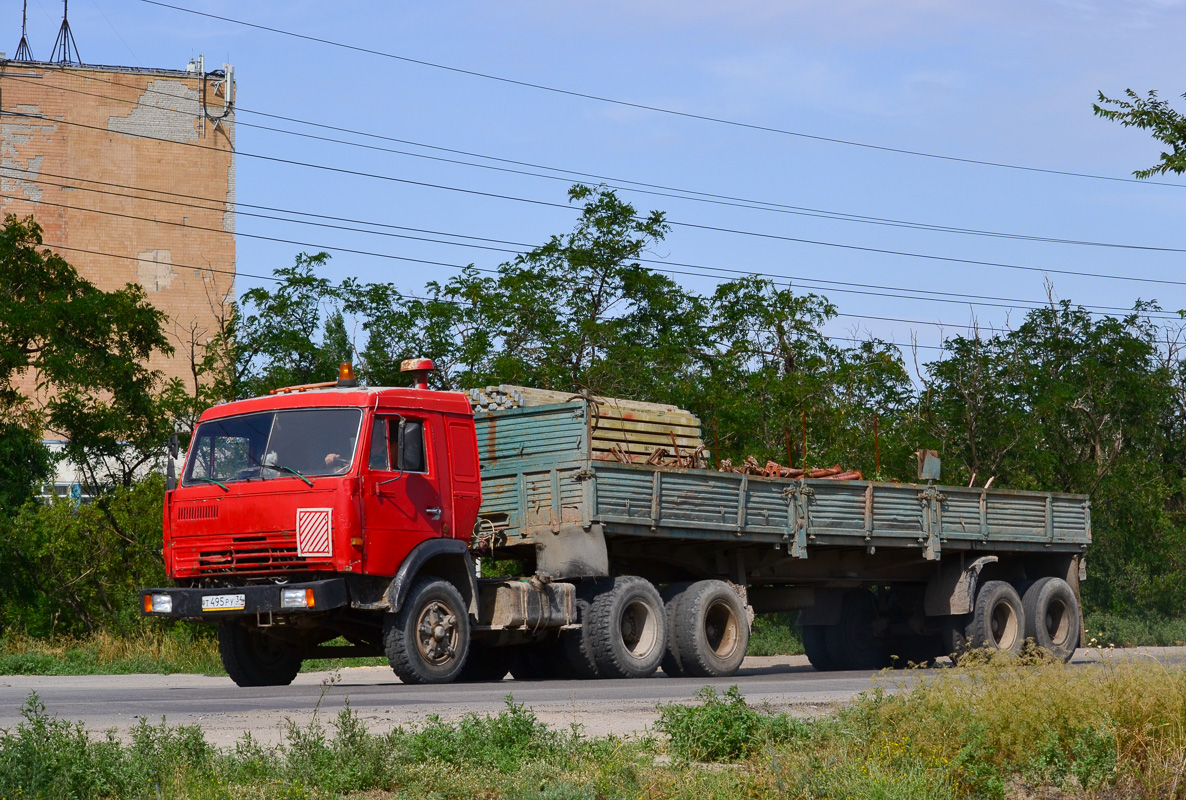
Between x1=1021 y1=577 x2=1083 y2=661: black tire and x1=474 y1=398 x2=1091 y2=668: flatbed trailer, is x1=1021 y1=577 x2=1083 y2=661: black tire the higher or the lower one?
the lower one

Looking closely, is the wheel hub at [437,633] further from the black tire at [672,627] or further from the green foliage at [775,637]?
the green foliage at [775,637]

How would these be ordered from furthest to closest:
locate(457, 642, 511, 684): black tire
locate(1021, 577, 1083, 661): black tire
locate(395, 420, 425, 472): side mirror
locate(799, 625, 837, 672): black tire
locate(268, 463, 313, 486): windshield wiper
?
1. locate(799, 625, 837, 672): black tire
2. locate(1021, 577, 1083, 661): black tire
3. locate(457, 642, 511, 684): black tire
4. locate(395, 420, 425, 472): side mirror
5. locate(268, 463, 313, 486): windshield wiper

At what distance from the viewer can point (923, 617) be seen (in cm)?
1941

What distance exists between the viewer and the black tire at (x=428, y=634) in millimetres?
12328

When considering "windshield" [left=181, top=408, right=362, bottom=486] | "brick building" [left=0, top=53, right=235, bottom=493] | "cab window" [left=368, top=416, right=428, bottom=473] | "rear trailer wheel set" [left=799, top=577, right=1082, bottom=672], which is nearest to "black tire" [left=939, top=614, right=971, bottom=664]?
"rear trailer wheel set" [left=799, top=577, right=1082, bottom=672]

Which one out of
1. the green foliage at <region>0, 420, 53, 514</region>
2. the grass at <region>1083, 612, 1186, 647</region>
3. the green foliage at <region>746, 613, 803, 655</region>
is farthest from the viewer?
the grass at <region>1083, 612, 1186, 647</region>

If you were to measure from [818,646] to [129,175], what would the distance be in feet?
112

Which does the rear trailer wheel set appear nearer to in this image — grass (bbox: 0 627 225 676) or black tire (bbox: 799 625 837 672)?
black tire (bbox: 799 625 837 672)

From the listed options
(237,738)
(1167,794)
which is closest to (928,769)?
(1167,794)

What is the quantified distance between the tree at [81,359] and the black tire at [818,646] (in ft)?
39.9

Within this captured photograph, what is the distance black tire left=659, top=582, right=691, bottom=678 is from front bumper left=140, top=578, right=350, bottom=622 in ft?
13.8

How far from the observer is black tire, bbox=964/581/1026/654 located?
1848 centimetres

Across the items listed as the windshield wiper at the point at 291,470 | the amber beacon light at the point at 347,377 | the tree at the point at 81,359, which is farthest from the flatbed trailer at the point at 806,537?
the tree at the point at 81,359

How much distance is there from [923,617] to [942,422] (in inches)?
516
